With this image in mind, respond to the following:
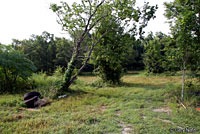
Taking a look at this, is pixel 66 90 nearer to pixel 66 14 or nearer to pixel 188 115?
pixel 66 14

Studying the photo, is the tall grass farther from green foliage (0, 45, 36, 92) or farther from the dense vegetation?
green foliage (0, 45, 36, 92)

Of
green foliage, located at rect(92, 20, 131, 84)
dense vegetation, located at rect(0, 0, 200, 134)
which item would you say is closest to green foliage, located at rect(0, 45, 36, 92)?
dense vegetation, located at rect(0, 0, 200, 134)

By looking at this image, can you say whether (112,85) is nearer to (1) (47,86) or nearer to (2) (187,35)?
(1) (47,86)

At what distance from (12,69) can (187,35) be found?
1077cm

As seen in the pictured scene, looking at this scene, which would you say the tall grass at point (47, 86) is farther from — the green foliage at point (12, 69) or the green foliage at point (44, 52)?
the green foliage at point (44, 52)

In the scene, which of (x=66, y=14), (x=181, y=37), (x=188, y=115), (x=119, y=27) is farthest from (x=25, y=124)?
(x=119, y=27)

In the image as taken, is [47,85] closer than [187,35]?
No

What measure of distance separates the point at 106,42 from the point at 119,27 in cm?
250

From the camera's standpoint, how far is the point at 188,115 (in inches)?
195

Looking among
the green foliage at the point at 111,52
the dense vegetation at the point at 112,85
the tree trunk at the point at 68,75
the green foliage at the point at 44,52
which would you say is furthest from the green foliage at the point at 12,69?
the green foliage at the point at 44,52

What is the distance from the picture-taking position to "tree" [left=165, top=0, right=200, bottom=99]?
258 inches

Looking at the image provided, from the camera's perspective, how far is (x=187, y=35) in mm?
6609

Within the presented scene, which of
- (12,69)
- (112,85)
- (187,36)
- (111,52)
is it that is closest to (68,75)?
(111,52)

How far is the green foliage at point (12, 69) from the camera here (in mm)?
9165
